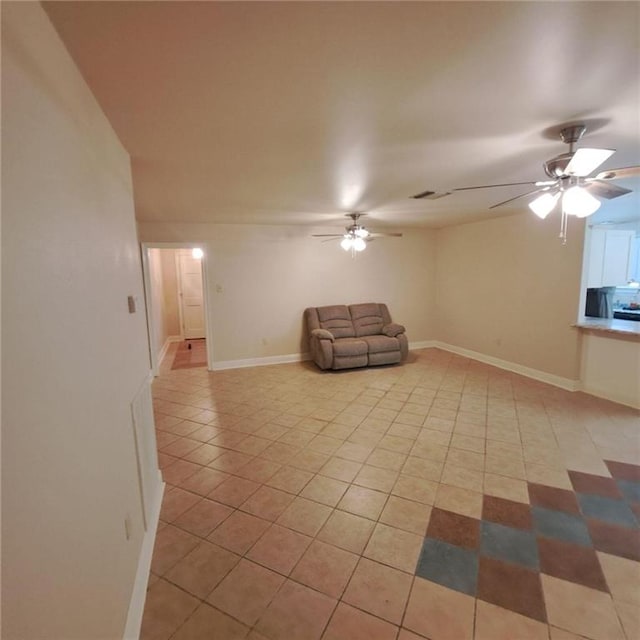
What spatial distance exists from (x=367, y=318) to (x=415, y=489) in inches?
148

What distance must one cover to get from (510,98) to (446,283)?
16.5 feet

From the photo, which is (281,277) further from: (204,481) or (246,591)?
(246,591)

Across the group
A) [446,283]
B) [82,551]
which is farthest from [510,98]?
[446,283]

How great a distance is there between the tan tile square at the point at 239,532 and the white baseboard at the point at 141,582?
330 millimetres

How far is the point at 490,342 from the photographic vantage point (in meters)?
5.40

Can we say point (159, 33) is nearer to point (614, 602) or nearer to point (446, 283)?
point (614, 602)

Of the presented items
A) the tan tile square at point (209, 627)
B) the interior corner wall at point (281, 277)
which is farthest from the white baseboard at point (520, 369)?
the tan tile square at point (209, 627)

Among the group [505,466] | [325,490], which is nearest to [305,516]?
[325,490]

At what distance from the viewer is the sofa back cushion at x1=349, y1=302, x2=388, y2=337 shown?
5.84 metres

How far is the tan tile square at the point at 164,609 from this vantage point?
1474 mm

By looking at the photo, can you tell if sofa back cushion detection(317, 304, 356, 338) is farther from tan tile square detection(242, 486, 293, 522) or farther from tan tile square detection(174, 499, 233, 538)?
tan tile square detection(174, 499, 233, 538)


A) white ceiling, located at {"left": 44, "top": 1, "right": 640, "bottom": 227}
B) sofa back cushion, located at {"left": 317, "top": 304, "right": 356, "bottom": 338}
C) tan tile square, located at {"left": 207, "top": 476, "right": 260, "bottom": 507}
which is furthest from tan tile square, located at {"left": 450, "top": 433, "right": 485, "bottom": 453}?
sofa back cushion, located at {"left": 317, "top": 304, "right": 356, "bottom": 338}

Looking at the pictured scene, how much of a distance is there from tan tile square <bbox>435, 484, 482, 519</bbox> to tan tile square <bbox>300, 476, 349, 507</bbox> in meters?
0.66

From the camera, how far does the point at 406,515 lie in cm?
215
